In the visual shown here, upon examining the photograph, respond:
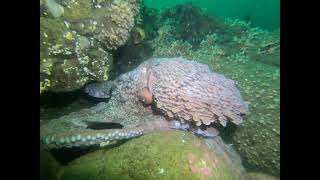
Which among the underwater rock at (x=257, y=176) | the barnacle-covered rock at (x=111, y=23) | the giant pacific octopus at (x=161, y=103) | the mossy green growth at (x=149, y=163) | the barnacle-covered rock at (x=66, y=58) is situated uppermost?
the barnacle-covered rock at (x=111, y=23)

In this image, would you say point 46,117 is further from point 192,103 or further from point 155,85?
point 192,103

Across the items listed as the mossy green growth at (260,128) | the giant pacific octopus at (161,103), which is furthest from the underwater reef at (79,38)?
the mossy green growth at (260,128)

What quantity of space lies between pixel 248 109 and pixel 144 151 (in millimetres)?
2682

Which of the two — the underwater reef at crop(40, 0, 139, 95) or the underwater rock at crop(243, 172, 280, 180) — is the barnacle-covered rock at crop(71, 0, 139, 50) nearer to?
the underwater reef at crop(40, 0, 139, 95)

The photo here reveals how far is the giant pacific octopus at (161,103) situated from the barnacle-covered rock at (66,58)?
457mm

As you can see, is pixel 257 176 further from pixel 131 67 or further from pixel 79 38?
pixel 79 38

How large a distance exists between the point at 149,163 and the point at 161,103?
4.79 ft

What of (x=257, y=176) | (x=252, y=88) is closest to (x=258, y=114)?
(x=252, y=88)

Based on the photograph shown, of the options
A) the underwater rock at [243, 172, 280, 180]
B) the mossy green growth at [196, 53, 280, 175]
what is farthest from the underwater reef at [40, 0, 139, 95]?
the underwater rock at [243, 172, 280, 180]

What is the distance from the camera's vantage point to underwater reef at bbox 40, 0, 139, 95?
4.04 m

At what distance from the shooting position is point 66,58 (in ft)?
13.9

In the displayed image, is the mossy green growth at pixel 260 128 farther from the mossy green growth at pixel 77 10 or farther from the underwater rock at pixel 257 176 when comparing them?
the mossy green growth at pixel 77 10

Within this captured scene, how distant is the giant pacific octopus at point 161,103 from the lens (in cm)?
431
